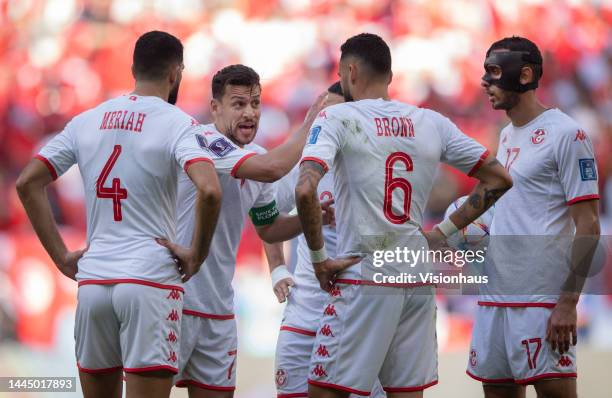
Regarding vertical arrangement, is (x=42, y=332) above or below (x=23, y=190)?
below

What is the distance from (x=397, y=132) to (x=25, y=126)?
537cm

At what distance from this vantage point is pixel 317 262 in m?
4.27

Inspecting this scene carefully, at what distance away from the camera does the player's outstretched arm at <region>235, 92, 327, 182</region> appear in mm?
4238

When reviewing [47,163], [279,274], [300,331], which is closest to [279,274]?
[279,274]

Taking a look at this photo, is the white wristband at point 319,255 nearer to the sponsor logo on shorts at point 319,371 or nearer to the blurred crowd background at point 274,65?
the sponsor logo on shorts at point 319,371

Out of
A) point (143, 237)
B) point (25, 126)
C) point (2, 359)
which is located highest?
point (25, 126)

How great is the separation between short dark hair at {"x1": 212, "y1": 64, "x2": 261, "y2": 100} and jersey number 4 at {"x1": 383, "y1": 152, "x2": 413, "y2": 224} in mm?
1219

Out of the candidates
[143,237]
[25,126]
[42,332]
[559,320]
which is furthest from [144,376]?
[25,126]

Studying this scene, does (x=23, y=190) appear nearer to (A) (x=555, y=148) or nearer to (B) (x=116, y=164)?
(B) (x=116, y=164)

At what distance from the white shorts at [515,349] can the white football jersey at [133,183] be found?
1.78 meters

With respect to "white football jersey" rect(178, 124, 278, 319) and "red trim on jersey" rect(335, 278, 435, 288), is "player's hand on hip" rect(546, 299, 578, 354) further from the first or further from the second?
"white football jersey" rect(178, 124, 278, 319)

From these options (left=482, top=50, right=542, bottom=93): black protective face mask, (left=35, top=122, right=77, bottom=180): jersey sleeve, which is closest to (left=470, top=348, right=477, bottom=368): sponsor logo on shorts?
(left=482, top=50, right=542, bottom=93): black protective face mask

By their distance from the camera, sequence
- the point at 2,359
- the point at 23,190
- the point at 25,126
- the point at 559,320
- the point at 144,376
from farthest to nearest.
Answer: the point at 25,126 → the point at 2,359 → the point at 559,320 → the point at 23,190 → the point at 144,376

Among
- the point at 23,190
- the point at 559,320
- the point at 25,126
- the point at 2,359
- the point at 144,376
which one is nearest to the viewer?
the point at 144,376
